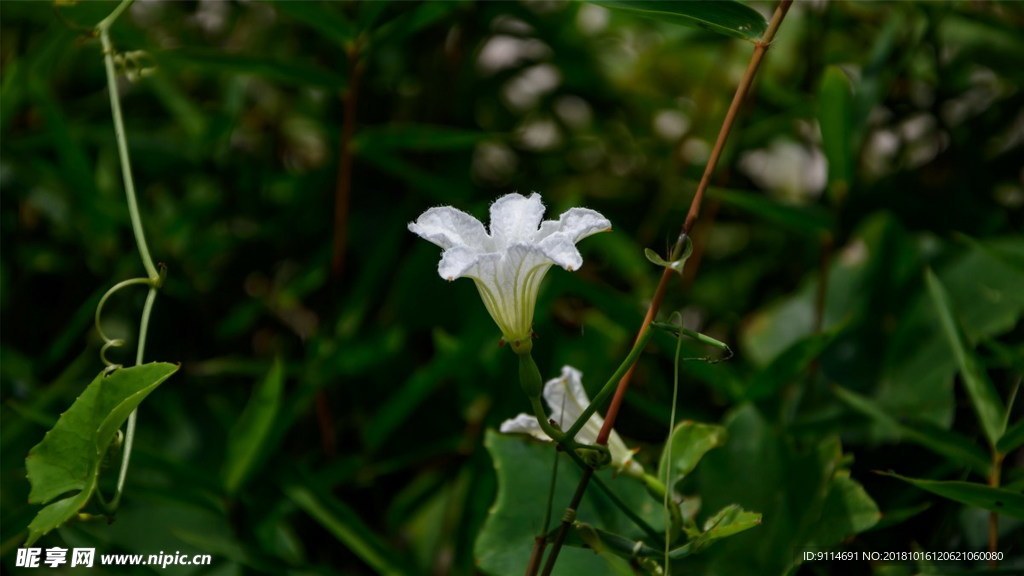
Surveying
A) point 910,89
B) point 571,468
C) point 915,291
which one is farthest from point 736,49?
point 571,468

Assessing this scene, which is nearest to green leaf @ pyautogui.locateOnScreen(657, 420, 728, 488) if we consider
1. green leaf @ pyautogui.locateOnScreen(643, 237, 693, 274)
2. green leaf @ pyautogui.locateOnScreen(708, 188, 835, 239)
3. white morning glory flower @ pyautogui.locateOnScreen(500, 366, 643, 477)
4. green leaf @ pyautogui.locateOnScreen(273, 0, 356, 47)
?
white morning glory flower @ pyautogui.locateOnScreen(500, 366, 643, 477)

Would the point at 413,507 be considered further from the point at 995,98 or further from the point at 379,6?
the point at 995,98

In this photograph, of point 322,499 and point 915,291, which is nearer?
point 322,499

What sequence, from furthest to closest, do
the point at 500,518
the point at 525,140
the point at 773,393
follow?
the point at 525,140, the point at 773,393, the point at 500,518

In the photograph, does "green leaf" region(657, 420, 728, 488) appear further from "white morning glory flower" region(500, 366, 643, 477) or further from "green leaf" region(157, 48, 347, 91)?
"green leaf" region(157, 48, 347, 91)

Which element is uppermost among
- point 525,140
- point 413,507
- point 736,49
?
point 736,49

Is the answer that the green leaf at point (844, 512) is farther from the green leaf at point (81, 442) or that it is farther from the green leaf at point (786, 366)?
the green leaf at point (81, 442)

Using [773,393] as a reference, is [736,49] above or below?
above

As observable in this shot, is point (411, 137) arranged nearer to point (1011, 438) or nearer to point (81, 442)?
point (81, 442)
